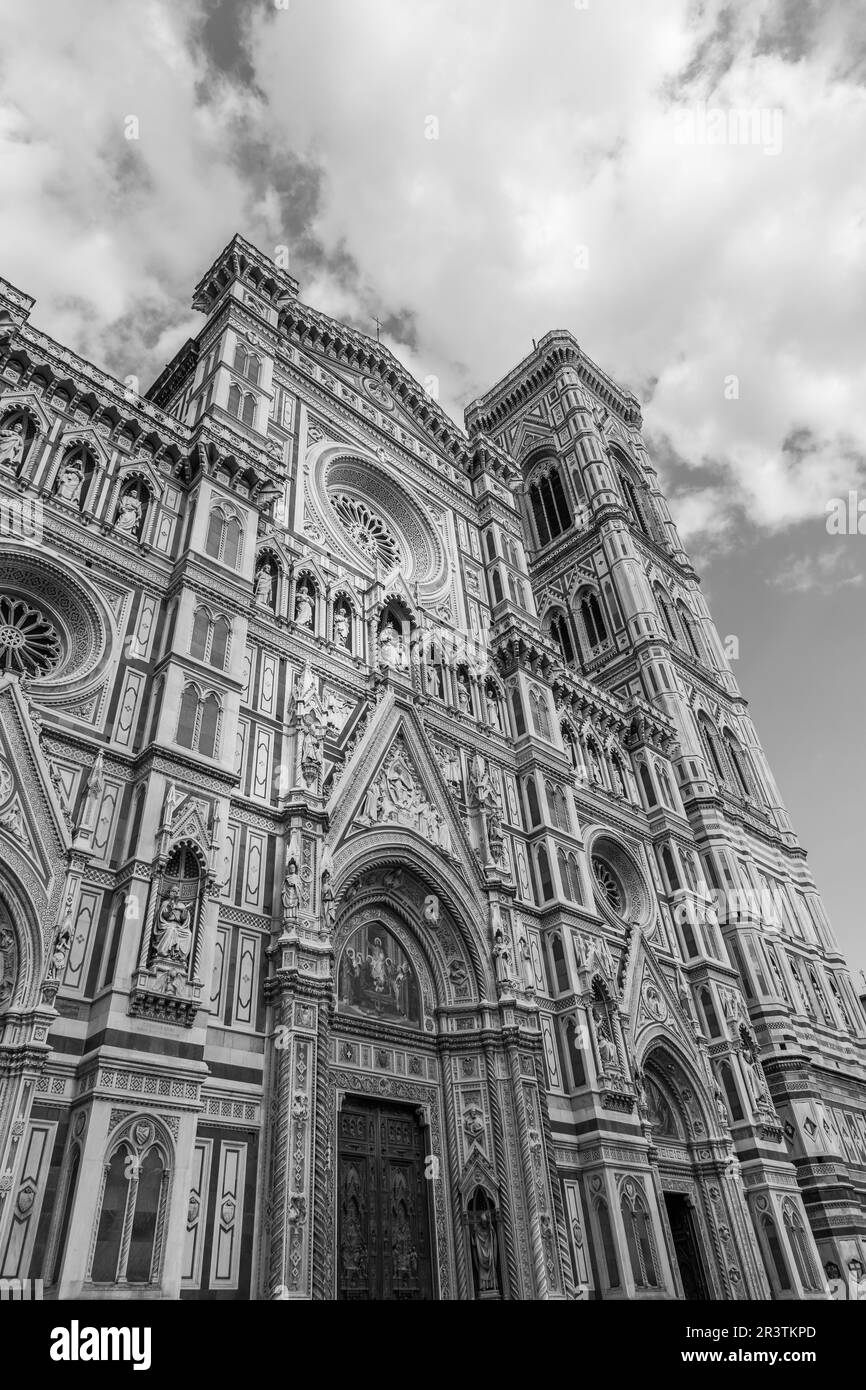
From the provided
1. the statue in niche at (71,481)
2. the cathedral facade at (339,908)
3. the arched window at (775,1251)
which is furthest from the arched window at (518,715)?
the arched window at (775,1251)

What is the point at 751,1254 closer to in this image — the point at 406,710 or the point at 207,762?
the point at 406,710

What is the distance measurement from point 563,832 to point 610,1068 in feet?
18.4

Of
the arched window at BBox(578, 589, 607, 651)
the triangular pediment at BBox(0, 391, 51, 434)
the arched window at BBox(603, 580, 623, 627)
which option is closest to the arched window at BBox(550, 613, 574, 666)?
the arched window at BBox(578, 589, 607, 651)

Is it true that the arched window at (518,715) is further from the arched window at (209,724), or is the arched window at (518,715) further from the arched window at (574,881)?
the arched window at (209,724)

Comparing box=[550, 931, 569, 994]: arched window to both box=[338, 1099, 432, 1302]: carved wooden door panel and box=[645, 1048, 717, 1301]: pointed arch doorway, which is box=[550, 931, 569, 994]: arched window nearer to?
box=[645, 1048, 717, 1301]: pointed arch doorway

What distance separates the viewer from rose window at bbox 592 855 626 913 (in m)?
24.1

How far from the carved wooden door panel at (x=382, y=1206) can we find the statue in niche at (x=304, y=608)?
9.72 metres

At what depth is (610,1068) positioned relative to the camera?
703 inches

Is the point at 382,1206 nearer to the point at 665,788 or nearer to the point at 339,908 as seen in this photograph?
the point at 339,908

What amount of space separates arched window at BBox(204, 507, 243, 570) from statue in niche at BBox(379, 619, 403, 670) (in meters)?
4.21

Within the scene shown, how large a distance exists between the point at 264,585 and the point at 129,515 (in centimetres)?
314

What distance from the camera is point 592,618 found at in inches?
1501

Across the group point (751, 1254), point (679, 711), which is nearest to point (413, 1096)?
point (751, 1254)
